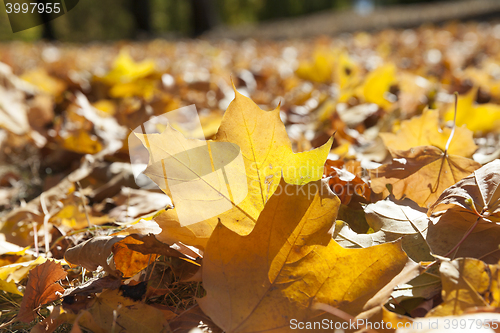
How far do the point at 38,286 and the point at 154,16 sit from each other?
65.7 feet

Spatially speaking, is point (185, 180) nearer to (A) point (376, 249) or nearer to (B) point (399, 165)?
(A) point (376, 249)

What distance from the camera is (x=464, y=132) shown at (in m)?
0.78

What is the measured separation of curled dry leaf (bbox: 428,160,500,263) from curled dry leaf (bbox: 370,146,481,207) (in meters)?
0.07

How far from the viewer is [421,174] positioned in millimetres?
686

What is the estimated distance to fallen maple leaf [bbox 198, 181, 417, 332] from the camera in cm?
49

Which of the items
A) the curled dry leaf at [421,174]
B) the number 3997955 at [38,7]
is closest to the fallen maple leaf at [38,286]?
the curled dry leaf at [421,174]

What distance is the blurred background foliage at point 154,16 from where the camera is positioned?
13.7m

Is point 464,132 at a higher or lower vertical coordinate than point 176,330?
higher

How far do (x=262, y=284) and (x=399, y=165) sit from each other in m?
0.34

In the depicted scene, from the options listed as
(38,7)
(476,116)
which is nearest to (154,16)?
(38,7)

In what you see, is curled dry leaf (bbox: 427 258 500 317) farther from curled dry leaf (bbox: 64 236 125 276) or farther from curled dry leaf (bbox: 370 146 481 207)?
curled dry leaf (bbox: 64 236 125 276)

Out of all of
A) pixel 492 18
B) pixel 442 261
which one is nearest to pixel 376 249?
pixel 442 261

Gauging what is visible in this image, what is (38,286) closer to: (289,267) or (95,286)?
(95,286)

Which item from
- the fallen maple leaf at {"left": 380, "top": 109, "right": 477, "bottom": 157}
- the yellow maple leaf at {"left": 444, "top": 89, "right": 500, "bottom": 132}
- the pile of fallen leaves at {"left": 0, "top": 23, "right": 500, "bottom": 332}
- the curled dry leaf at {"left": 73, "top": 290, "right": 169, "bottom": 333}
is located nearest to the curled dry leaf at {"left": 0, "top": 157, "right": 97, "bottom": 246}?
the pile of fallen leaves at {"left": 0, "top": 23, "right": 500, "bottom": 332}
